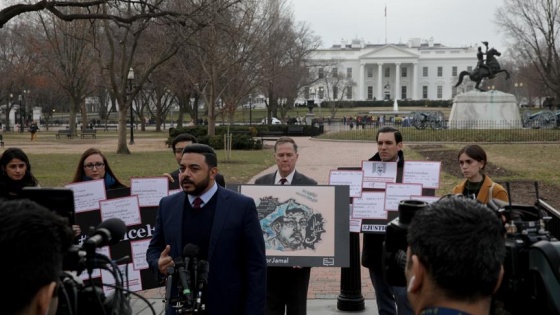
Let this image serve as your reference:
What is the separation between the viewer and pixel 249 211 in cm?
462

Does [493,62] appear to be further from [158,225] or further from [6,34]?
[6,34]

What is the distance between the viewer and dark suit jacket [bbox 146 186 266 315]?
14.7ft

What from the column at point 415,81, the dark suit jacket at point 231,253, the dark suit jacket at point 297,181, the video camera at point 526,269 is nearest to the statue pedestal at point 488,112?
the dark suit jacket at point 297,181

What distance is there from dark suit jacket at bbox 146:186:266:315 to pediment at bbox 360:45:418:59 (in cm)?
13320

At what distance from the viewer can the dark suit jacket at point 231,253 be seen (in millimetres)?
4488

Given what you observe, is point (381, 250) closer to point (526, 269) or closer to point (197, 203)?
point (197, 203)

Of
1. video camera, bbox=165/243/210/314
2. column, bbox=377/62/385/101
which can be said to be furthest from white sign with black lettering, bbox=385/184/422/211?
column, bbox=377/62/385/101

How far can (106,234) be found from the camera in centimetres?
286

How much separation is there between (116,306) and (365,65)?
446ft

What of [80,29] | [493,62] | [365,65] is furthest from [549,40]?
[365,65]

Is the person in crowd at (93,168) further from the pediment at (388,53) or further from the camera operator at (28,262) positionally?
the pediment at (388,53)

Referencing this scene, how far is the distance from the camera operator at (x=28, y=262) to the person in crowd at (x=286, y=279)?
3.91 m

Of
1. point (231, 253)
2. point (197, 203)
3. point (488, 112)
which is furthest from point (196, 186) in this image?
point (488, 112)

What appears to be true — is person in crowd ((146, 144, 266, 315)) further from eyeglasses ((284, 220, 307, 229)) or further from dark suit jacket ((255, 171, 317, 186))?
dark suit jacket ((255, 171, 317, 186))
